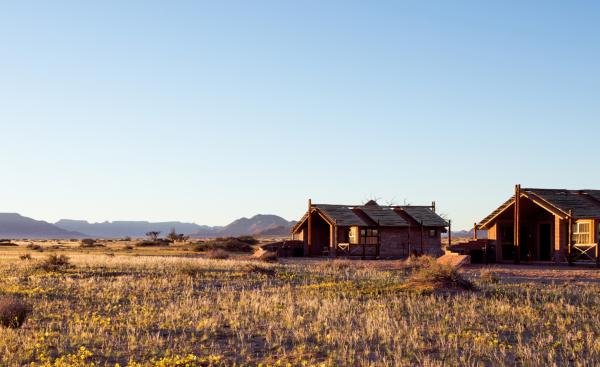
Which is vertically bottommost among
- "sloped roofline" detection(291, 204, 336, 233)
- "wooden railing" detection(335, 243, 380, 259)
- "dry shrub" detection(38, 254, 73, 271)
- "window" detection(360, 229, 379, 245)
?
"dry shrub" detection(38, 254, 73, 271)

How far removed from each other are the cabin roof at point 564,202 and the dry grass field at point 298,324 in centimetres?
1152

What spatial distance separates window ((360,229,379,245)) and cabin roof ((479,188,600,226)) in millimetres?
7869

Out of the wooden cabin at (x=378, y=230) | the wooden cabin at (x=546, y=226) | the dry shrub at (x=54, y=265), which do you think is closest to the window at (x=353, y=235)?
the wooden cabin at (x=378, y=230)

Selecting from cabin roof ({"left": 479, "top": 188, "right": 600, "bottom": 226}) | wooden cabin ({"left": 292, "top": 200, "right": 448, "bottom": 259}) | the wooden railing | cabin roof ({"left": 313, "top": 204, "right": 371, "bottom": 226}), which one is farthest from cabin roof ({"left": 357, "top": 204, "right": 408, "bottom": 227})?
cabin roof ({"left": 479, "top": 188, "right": 600, "bottom": 226})

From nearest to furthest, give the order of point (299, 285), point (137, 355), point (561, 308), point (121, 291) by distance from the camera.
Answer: point (137, 355) < point (561, 308) < point (121, 291) < point (299, 285)

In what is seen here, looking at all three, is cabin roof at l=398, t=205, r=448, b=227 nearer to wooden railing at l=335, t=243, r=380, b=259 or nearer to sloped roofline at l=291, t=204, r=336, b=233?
wooden railing at l=335, t=243, r=380, b=259

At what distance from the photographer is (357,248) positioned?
45.0m

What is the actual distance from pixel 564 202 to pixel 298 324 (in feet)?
86.5

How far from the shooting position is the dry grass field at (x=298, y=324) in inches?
453

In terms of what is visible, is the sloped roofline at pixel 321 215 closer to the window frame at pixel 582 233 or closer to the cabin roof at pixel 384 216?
the cabin roof at pixel 384 216

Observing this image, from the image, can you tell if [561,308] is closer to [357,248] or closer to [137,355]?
[137,355]

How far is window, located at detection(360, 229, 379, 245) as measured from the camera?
149ft

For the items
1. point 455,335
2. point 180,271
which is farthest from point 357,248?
point 455,335

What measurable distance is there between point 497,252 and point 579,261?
472 cm
